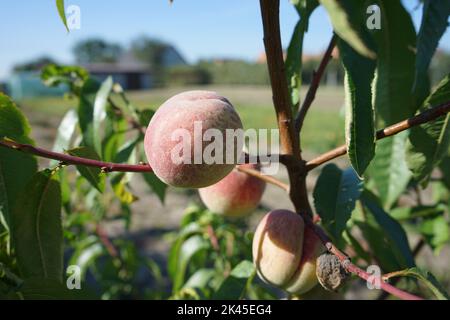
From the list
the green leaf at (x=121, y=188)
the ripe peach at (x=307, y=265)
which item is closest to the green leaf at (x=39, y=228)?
the green leaf at (x=121, y=188)

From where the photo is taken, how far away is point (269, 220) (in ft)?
2.60

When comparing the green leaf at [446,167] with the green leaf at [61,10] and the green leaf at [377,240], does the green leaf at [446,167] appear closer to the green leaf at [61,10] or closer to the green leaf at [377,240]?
the green leaf at [377,240]

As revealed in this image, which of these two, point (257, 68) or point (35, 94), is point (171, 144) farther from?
point (257, 68)

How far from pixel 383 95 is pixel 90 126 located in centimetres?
67

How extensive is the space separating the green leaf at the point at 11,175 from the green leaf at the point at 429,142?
28.0 inches

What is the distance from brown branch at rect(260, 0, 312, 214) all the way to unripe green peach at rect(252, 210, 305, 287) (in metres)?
0.05

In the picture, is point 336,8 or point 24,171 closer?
point 336,8

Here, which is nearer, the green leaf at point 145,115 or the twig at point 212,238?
the green leaf at point 145,115

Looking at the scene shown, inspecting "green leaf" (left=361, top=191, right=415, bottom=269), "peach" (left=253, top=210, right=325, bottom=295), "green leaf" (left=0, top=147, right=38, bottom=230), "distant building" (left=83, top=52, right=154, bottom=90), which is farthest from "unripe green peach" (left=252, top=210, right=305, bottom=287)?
"distant building" (left=83, top=52, right=154, bottom=90)

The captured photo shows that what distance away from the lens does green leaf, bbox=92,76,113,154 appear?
3.32ft

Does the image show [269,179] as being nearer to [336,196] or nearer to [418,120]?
[336,196]

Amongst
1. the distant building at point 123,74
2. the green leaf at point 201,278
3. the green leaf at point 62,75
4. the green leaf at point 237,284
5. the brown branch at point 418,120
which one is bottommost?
the green leaf at point 201,278

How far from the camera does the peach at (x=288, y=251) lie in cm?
77

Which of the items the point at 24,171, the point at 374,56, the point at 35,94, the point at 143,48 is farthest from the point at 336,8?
the point at 143,48
